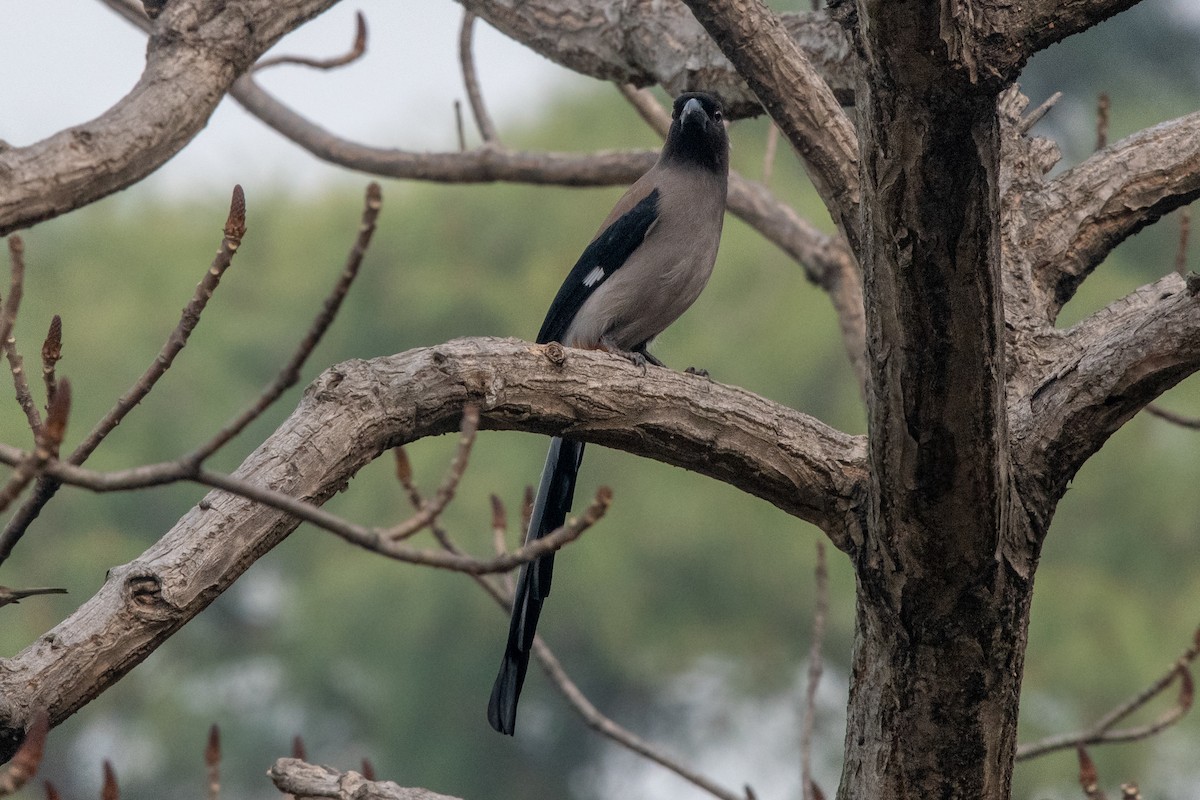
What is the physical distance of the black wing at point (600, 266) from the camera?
375 centimetres

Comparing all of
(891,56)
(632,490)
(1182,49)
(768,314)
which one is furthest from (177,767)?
(1182,49)

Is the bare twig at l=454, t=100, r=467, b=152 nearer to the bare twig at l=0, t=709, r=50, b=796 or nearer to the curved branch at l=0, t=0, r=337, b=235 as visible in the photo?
the curved branch at l=0, t=0, r=337, b=235

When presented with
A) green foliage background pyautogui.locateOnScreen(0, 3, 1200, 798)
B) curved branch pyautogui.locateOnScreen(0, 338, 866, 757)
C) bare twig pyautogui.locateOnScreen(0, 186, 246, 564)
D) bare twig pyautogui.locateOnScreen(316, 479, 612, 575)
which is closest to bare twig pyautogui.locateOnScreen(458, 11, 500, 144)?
curved branch pyautogui.locateOnScreen(0, 338, 866, 757)

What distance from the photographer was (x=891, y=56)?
1.77 m

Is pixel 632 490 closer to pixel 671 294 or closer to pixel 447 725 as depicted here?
pixel 447 725

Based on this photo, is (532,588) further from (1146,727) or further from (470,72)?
(470,72)

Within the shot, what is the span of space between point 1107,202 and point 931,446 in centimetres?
135

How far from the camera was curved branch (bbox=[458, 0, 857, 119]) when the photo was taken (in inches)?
142

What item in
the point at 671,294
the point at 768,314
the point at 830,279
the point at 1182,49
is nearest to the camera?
the point at 671,294

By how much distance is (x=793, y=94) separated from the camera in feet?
9.29

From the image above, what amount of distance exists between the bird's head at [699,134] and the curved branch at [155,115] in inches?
50.9

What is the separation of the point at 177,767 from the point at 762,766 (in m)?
4.33

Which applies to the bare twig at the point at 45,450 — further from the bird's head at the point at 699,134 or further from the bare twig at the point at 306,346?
the bird's head at the point at 699,134

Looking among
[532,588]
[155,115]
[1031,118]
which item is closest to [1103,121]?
[1031,118]
